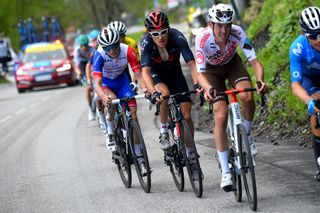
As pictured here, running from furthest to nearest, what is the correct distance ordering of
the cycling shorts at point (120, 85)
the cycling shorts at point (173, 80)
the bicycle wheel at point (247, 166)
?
1. the cycling shorts at point (120, 85)
2. the cycling shorts at point (173, 80)
3. the bicycle wheel at point (247, 166)

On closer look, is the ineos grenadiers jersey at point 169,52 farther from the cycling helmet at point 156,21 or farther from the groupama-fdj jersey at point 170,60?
the cycling helmet at point 156,21

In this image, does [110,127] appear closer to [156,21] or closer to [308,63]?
[156,21]

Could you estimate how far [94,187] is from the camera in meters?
11.0

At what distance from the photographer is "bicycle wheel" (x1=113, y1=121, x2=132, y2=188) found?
10781 millimetres

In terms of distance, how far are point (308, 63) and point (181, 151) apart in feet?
6.08

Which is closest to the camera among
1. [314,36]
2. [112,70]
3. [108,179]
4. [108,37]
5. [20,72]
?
[314,36]

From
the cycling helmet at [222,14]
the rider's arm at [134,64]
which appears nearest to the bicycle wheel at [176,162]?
the rider's arm at [134,64]

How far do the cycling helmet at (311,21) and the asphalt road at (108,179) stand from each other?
1.59 metres

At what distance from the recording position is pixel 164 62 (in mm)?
10375

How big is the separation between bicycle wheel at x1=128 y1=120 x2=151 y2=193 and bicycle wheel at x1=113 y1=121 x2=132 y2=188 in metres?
0.23

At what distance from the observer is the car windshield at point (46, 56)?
113 ft

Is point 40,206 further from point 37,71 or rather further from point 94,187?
point 37,71

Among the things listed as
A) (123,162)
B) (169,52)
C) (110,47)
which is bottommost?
(123,162)

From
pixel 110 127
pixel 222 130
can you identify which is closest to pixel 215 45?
pixel 222 130
